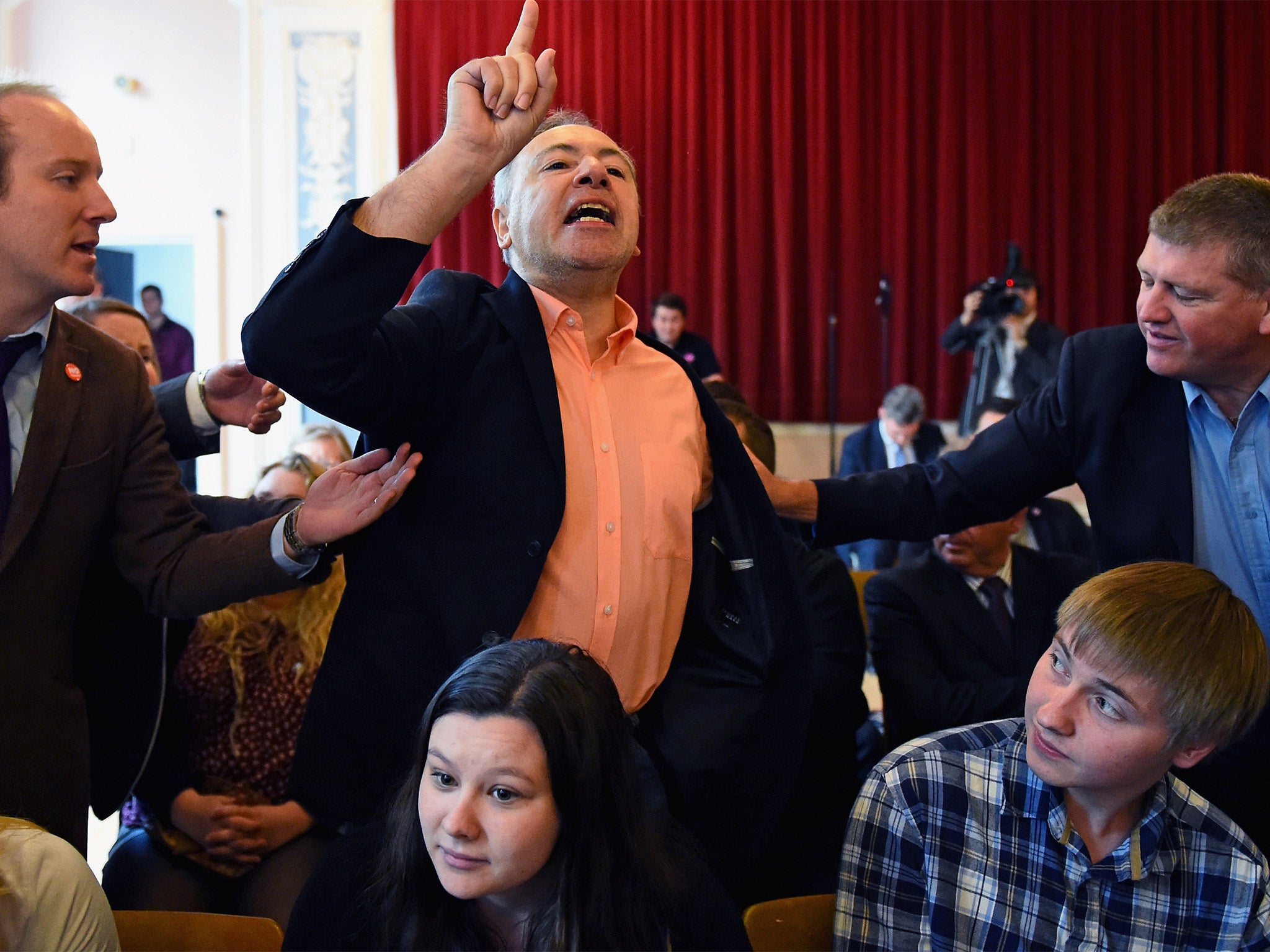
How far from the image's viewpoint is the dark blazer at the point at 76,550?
1.50m

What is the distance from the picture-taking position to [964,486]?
76.9 inches

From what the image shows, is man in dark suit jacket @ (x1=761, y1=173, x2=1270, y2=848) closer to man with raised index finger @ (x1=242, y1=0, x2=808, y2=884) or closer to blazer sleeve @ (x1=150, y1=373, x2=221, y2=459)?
man with raised index finger @ (x1=242, y1=0, x2=808, y2=884)

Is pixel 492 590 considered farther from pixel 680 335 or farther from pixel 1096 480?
pixel 680 335

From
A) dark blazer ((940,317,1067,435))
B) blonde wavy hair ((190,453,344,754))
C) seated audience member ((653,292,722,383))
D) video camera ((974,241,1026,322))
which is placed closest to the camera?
blonde wavy hair ((190,453,344,754))

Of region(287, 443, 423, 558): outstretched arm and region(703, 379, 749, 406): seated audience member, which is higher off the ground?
region(703, 379, 749, 406): seated audience member

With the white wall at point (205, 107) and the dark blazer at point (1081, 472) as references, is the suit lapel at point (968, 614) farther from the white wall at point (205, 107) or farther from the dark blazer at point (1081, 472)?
the white wall at point (205, 107)

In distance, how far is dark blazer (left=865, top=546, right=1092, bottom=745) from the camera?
2.45 metres

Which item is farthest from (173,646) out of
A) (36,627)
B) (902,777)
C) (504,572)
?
(902,777)

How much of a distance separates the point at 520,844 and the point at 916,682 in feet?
4.63

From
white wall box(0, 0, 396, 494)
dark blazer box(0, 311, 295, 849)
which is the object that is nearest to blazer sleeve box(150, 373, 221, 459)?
dark blazer box(0, 311, 295, 849)

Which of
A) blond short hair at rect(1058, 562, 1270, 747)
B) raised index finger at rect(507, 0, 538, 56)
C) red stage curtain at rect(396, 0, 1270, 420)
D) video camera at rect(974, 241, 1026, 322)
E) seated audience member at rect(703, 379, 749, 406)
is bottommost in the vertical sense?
blond short hair at rect(1058, 562, 1270, 747)

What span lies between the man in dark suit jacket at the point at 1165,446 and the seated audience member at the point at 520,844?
0.67 meters

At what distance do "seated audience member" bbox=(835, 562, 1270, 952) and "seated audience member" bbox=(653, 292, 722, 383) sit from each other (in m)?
4.84

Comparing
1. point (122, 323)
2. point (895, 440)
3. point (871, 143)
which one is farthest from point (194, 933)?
point (871, 143)
